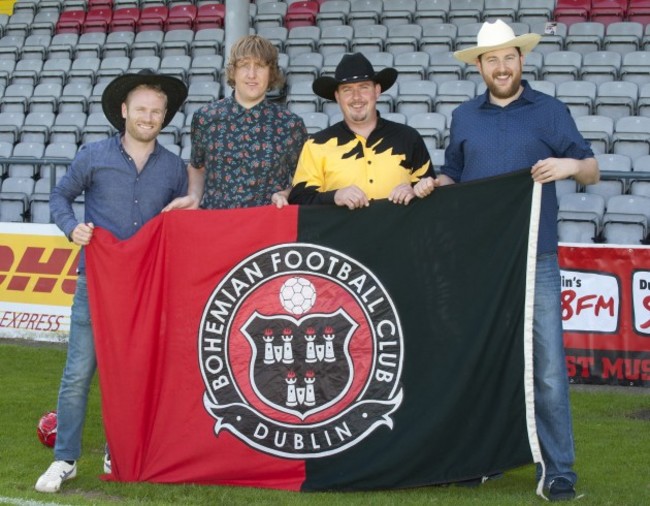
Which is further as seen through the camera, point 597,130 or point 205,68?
point 205,68

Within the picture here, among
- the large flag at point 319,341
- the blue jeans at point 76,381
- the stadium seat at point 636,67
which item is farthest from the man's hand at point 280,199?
the stadium seat at point 636,67

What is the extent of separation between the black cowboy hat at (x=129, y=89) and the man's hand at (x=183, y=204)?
1.26 feet

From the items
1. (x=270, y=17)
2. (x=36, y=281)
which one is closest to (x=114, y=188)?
(x=36, y=281)

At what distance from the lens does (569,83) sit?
11305 millimetres

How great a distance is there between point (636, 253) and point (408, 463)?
3837mm

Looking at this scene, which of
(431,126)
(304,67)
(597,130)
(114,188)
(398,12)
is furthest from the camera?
(398,12)

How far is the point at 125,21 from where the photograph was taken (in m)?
15.8

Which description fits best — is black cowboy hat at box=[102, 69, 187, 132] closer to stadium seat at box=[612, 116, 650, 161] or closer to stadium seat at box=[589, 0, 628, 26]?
stadium seat at box=[612, 116, 650, 161]

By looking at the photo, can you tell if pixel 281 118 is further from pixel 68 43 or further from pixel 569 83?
pixel 68 43

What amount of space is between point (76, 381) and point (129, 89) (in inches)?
50.0

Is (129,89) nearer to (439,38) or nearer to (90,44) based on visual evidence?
(439,38)

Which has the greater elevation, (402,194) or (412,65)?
A: (412,65)

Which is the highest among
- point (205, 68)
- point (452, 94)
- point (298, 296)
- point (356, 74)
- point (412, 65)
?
point (205, 68)

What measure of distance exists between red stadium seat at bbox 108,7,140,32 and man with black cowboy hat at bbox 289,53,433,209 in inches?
476
